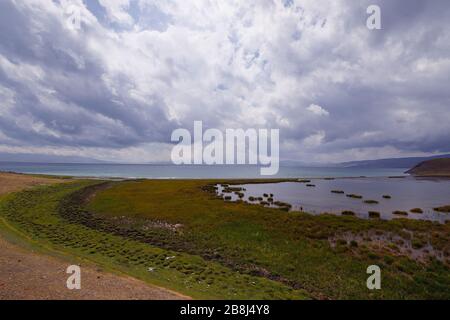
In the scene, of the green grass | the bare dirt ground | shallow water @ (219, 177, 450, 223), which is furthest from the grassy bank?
shallow water @ (219, 177, 450, 223)

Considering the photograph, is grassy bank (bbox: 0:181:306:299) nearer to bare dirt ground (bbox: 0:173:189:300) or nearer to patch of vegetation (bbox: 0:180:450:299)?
patch of vegetation (bbox: 0:180:450:299)

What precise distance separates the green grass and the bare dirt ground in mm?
9010

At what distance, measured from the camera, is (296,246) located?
26891mm

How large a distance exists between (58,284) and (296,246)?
2366 cm

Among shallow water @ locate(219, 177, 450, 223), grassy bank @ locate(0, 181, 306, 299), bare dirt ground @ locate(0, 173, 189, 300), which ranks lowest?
shallow water @ locate(219, 177, 450, 223)

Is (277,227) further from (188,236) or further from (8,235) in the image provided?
(8,235)

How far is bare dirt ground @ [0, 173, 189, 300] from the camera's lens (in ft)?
49.0

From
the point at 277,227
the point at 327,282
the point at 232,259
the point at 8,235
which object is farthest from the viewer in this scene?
the point at 277,227

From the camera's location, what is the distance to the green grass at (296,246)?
18.9 meters

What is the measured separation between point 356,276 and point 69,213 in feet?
158

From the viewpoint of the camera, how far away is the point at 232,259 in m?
24.1

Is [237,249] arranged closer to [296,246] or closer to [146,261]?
[296,246]
